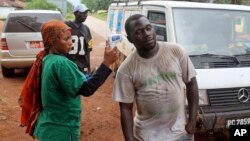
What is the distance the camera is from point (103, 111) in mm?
6605

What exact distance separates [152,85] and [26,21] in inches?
275

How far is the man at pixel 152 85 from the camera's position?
2578mm

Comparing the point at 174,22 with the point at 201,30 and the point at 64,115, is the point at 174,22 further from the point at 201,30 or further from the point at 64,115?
the point at 64,115

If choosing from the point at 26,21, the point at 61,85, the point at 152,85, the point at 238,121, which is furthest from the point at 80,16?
the point at 26,21

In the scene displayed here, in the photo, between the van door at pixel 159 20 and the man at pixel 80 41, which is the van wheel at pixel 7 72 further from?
the van door at pixel 159 20

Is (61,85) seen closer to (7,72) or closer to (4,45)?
(4,45)

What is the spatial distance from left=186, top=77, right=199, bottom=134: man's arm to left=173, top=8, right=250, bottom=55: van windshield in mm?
1838

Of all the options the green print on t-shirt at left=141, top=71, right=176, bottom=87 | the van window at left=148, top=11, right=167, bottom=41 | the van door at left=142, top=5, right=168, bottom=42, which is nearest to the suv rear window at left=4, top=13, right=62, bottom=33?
the van door at left=142, top=5, right=168, bottom=42

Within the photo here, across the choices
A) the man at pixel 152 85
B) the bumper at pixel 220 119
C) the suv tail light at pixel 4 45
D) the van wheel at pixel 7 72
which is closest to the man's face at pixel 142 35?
the man at pixel 152 85

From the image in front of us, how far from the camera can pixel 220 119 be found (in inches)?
160

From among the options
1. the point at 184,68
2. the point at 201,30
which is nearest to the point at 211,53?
the point at 201,30

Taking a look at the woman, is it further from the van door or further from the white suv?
the white suv

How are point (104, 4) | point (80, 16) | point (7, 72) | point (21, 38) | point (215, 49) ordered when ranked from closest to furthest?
point (215, 49) → point (80, 16) → point (21, 38) → point (7, 72) → point (104, 4)

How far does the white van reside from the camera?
13.4 feet
